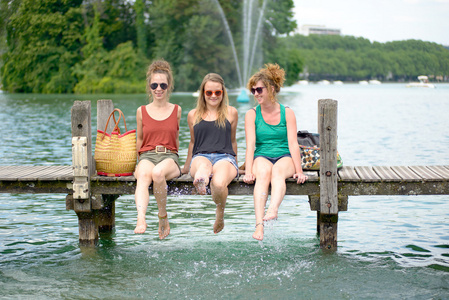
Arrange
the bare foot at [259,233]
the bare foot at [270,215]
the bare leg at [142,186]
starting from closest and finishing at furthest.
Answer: the bare foot at [259,233] → the bare foot at [270,215] → the bare leg at [142,186]

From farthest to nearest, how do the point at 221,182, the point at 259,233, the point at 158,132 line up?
the point at 158,132, the point at 221,182, the point at 259,233

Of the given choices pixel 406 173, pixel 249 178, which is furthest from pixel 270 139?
pixel 406 173

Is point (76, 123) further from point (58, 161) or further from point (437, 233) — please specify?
point (58, 161)

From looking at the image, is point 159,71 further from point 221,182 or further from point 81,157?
point 221,182

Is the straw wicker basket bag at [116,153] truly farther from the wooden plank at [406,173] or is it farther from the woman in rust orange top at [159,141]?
the wooden plank at [406,173]

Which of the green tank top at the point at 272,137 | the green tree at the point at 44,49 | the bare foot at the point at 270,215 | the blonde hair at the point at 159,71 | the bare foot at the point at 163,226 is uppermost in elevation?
the green tree at the point at 44,49

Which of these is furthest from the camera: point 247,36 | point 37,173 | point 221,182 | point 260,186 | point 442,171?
point 247,36

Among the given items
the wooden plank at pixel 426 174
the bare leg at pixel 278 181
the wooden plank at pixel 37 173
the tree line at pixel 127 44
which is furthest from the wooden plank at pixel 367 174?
the tree line at pixel 127 44

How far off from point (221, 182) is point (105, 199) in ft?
6.75

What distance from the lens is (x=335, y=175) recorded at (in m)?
7.34

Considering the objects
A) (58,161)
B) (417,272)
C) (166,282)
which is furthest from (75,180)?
→ (58,161)

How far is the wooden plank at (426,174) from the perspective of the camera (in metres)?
7.35

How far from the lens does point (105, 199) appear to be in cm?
839

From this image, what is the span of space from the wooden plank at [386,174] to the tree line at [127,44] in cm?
5896
